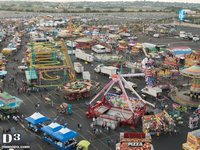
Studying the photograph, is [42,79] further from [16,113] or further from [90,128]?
[90,128]

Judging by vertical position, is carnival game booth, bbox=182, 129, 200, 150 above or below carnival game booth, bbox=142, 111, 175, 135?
above

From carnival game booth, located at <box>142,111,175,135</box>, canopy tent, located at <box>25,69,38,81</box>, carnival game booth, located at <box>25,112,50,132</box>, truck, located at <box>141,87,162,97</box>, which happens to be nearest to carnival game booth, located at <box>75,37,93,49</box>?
canopy tent, located at <box>25,69,38,81</box>

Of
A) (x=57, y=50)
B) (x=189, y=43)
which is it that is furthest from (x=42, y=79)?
(x=189, y=43)

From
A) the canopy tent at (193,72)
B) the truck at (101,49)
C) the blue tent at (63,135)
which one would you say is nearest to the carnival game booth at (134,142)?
the blue tent at (63,135)

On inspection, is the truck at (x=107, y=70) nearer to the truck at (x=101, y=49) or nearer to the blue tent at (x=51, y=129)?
the truck at (x=101, y=49)

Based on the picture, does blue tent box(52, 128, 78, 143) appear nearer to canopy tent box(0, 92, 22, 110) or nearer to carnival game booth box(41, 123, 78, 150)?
carnival game booth box(41, 123, 78, 150)

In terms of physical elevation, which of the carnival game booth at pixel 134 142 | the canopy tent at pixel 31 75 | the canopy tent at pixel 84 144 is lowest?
the canopy tent at pixel 84 144

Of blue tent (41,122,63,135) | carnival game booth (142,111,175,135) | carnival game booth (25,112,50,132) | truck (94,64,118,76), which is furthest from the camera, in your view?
truck (94,64,118,76)
